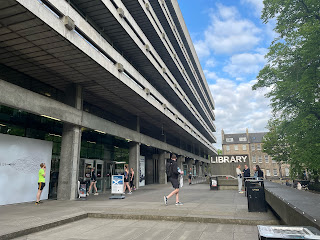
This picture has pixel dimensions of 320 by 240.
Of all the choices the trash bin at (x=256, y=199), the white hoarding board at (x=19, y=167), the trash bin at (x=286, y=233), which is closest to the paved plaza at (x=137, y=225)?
the trash bin at (x=256, y=199)

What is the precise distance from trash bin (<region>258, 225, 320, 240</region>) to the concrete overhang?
8.56m

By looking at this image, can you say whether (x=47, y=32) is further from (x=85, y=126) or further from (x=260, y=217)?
(x=260, y=217)

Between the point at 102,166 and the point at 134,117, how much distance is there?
17.4 feet

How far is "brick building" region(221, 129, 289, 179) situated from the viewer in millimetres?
71438

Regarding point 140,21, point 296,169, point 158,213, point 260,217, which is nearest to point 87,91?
point 140,21

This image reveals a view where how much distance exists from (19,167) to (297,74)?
19.2m

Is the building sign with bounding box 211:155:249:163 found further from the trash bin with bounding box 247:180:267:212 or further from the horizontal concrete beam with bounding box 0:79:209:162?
the trash bin with bounding box 247:180:267:212

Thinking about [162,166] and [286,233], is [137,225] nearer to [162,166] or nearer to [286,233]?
[286,233]

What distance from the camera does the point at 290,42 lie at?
1788cm

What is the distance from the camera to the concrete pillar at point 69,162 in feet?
38.7

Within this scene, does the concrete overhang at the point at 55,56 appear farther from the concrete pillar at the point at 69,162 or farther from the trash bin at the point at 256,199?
the trash bin at the point at 256,199

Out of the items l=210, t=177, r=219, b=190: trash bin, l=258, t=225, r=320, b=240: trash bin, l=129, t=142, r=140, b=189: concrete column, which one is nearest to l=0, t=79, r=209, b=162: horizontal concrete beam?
l=129, t=142, r=140, b=189: concrete column

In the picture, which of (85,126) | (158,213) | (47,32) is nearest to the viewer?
(158,213)

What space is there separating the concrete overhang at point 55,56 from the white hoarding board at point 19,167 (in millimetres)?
3625
